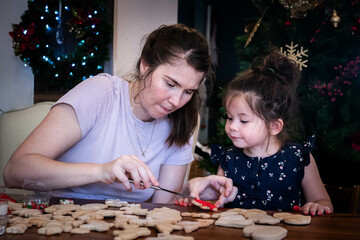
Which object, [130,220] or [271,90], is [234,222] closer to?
[130,220]

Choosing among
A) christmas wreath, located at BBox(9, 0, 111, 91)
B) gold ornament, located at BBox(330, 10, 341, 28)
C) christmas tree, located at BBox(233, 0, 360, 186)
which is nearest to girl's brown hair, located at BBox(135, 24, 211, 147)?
christmas tree, located at BBox(233, 0, 360, 186)

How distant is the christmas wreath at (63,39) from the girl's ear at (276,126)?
2.12 m

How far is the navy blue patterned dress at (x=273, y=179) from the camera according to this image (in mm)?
1844

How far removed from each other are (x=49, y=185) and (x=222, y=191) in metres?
0.62

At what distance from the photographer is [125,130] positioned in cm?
175

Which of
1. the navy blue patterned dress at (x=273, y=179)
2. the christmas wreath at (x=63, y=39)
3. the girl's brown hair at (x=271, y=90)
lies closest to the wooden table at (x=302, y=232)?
the navy blue patterned dress at (x=273, y=179)

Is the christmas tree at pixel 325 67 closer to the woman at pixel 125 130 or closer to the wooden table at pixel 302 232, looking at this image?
the woman at pixel 125 130

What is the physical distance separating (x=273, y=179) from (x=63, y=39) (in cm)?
241

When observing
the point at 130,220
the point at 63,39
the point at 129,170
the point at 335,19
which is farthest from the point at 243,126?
the point at 63,39

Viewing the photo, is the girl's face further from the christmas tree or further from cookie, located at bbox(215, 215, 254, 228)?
the christmas tree

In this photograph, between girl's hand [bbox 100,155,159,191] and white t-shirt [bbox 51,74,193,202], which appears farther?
white t-shirt [bbox 51,74,193,202]

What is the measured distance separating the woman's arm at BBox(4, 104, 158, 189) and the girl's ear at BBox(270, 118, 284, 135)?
76 centimetres

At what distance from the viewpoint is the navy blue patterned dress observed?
72.6 inches

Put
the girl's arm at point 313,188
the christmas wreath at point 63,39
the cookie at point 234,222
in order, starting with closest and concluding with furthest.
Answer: the cookie at point 234,222 < the girl's arm at point 313,188 < the christmas wreath at point 63,39
